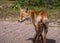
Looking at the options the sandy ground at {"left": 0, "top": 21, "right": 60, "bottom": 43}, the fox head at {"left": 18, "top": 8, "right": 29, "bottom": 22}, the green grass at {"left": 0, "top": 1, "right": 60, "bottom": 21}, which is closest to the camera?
the fox head at {"left": 18, "top": 8, "right": 29, "bottom": 22}

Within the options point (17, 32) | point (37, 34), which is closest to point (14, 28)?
point (17, 32)

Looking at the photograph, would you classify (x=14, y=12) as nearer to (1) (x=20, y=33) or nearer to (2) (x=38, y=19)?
(1) (x=20, y=33)

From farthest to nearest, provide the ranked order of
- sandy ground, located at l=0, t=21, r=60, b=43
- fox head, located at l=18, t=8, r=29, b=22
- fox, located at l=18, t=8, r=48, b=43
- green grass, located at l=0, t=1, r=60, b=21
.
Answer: green grass, located at l=0, t=1, r=60, b=21 → sandy ground, located at l=0, t=21, r=60, b=43 → fox head, located at l=18, t=8, r=29, b=22 → fox, located at l=18, t=8, r=48, b=43

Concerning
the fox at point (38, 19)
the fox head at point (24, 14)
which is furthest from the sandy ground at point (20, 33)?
the fox head at point (24, 14)

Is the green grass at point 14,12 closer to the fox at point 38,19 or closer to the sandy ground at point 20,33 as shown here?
the sandy ground at point 20,33

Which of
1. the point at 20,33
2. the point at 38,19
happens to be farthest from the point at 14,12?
the point at 38,19

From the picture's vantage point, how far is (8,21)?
403 inches

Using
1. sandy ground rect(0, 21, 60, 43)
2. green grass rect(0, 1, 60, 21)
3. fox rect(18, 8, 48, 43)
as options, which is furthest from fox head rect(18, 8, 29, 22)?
green grass rect(0, 1, 60, 21)

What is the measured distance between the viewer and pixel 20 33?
852cm

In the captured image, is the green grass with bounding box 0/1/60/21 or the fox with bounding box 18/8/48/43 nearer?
the fox with bounding box 18/8/48/43

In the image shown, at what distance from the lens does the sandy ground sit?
7683 mm

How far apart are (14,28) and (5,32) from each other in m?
0.68

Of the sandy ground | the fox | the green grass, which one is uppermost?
the fox

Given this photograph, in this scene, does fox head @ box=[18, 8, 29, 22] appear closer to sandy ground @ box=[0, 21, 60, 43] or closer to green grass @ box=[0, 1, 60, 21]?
sandy ground @ box=[0, 21, 60, 43]
